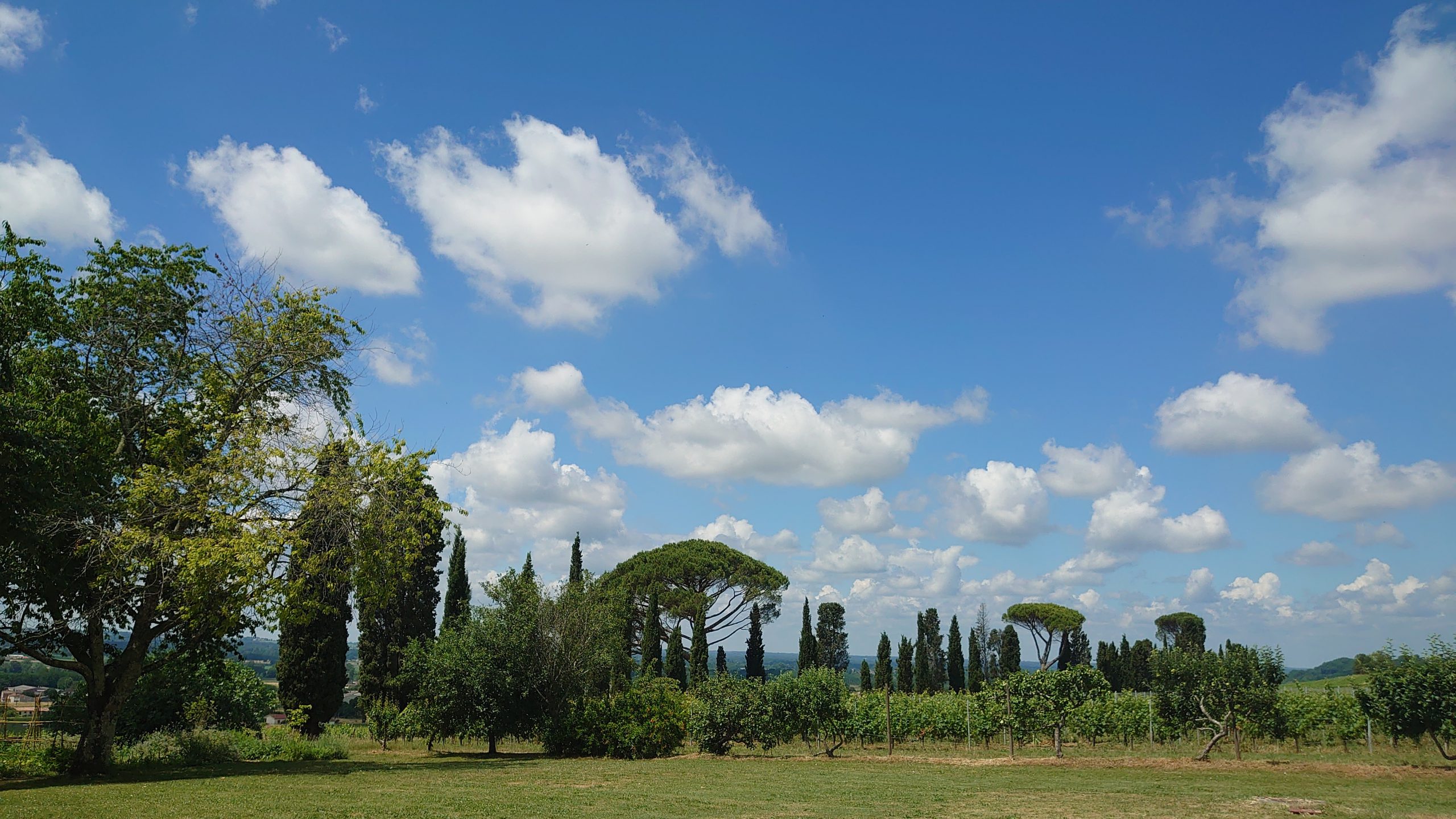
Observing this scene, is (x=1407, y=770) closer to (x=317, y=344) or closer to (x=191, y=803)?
(x=191, y=803)

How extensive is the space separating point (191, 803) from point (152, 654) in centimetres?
1004

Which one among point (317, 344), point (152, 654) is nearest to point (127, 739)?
point (152, 654)

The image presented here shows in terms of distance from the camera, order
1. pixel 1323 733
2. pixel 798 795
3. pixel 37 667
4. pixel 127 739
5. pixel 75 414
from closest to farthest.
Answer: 1. pixel 798 795
2. pixel 75 414
3. pixel 127 739
4. pixel 1323 733
5. pixel 37 667

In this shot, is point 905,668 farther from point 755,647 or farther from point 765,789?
point 765,789

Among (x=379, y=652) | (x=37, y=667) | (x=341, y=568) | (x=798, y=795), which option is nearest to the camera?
(x=798, y=795)

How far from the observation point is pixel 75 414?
54.4ft

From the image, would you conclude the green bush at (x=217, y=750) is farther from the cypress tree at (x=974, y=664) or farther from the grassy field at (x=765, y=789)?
the cypress tree at (x=974, y=664)

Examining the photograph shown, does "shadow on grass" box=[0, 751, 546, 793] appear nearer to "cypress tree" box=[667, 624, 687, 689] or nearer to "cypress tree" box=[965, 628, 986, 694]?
"cypress tree" box=[667, 624, 687, 689]

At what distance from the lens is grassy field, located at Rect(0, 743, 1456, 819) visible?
12.8 meters

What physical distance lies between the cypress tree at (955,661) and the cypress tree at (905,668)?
3.09 meters

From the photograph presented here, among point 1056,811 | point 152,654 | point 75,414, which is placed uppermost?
point 75,414

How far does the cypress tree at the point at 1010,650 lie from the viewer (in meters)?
67.6

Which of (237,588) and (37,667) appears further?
(37,667)

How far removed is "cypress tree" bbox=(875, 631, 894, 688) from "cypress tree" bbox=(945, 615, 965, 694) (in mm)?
4825
